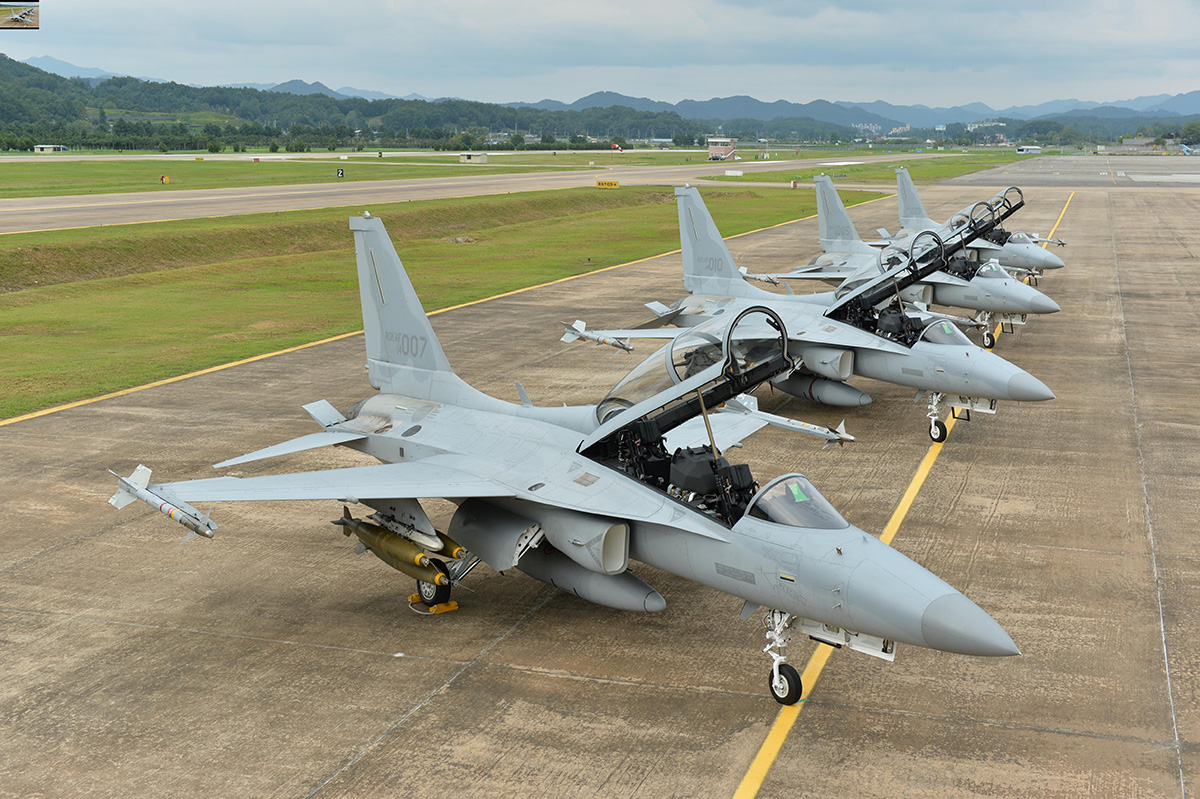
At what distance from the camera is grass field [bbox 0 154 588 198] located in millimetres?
65188

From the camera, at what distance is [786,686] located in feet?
27.7

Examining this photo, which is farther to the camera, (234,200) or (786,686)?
(234,200)

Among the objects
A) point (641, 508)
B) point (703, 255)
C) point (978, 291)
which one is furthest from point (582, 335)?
point (978, 291)

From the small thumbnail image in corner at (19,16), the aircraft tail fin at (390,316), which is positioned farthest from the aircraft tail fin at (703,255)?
the small thumbnail image in corner at (19,16)

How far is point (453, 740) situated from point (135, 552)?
626 cm

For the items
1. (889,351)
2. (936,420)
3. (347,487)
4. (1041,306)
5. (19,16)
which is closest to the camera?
(347,487)

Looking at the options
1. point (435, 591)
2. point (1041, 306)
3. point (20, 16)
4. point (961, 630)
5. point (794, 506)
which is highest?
point (20, 16)

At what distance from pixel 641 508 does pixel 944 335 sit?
9.54 metres

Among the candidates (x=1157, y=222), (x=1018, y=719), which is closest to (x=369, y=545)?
(x=1018, y=719)

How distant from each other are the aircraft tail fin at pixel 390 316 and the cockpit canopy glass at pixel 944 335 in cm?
893

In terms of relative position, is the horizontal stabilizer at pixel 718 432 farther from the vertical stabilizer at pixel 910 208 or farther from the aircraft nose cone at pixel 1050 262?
the vertical stabilizer at pixel 910 208

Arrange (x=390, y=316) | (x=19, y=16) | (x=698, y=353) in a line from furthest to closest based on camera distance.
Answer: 1. (x=19, y=16)
2. (x=390, y=316)
3. (x=698, y=353)

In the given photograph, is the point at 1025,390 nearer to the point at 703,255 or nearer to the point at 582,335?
the point at 582,335

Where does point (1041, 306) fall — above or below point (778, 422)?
above
